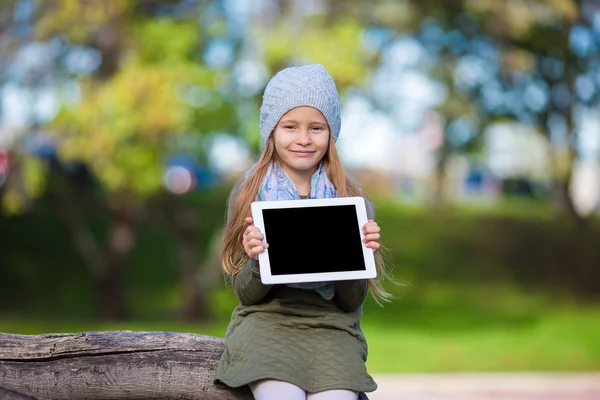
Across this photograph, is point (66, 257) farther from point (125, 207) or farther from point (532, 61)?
point (532, 61)

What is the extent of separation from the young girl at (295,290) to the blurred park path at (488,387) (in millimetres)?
6566

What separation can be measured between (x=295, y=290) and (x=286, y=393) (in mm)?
333

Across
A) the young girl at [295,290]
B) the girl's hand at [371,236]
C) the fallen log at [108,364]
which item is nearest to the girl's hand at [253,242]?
the young girl at [295,290]

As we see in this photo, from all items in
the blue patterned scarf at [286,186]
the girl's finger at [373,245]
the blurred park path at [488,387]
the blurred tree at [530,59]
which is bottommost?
the blurred park path at [488,387]

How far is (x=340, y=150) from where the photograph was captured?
1184 centimetres

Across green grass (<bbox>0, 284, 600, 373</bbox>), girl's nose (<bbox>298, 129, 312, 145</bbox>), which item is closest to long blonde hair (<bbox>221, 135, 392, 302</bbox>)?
girl's nose (<bbox>298, 129, 312, 145</bbox>)

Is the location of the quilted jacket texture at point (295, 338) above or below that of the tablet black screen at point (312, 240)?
below

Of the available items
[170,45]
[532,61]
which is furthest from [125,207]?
[532,61]

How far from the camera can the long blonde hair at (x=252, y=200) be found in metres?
2.82

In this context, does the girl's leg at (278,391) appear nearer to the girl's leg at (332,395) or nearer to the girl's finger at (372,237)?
the girl's leg at (332,395)

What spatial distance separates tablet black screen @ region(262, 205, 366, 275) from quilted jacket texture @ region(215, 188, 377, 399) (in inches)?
3.9

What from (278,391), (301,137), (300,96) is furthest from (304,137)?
(278,391)

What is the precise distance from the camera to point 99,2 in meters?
12.1

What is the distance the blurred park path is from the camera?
9.40 meters
